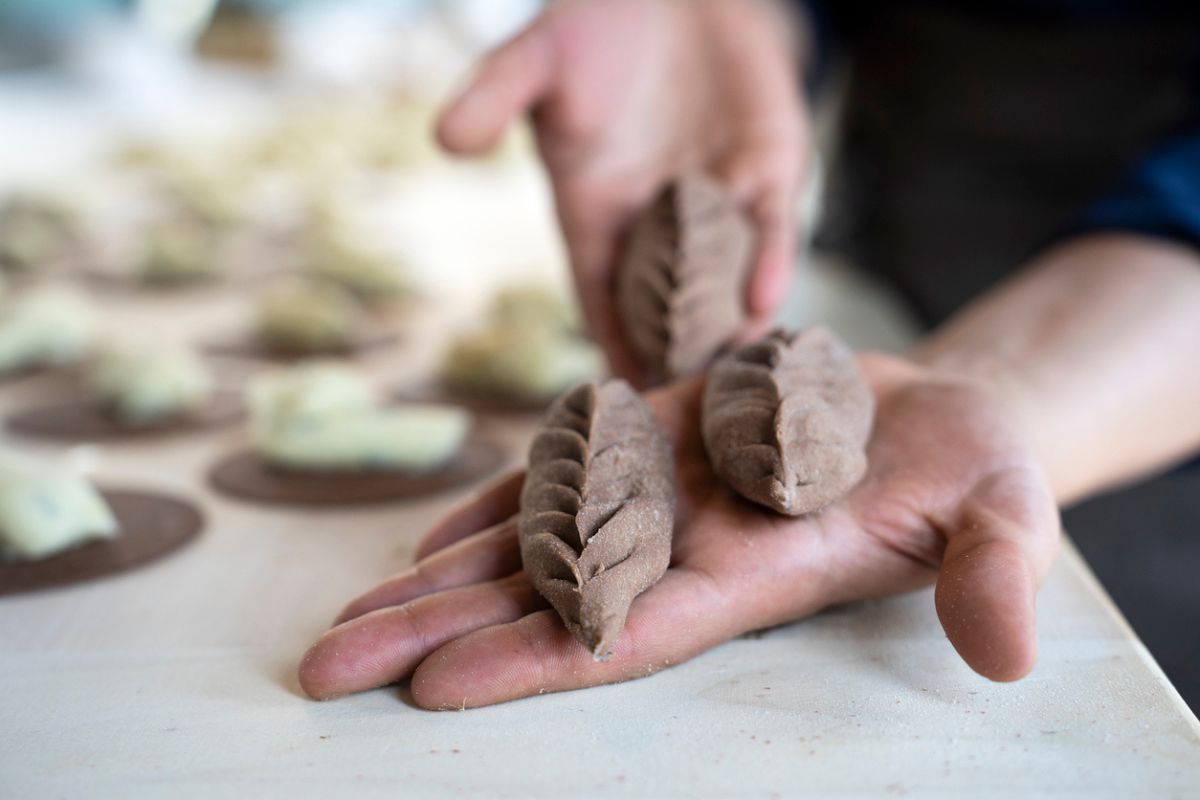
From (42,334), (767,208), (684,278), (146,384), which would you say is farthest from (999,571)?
(42,334)

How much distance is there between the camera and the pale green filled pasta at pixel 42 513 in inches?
60.6

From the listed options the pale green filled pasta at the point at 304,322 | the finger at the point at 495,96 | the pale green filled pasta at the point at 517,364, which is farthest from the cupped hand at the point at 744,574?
the pale green filled pasta at the point at 304,322

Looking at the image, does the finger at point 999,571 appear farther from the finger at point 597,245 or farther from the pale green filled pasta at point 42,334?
the pale green filled pasta at point 42,334

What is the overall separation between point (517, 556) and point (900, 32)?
237cm

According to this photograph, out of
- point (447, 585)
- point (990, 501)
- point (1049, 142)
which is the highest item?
point (447, 585)

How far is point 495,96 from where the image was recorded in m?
1.90

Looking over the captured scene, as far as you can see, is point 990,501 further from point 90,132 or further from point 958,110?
point 90,132

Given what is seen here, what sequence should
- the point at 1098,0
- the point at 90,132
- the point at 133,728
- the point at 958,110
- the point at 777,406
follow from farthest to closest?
the point at 90,132
the point at 958,110
the point at 1098,0
the point at 777,406
the point at 133,728

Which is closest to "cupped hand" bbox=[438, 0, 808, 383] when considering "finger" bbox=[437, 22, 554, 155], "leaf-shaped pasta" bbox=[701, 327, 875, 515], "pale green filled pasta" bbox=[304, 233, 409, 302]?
"finger" bbox=[437, 22, 554, 155]

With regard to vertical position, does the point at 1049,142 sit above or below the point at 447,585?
below

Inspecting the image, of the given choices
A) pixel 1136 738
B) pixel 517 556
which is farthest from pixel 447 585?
pixel 1136 738

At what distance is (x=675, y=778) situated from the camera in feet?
3.45

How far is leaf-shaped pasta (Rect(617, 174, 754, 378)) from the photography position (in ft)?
5.74

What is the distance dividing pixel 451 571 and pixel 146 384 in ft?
3.67
